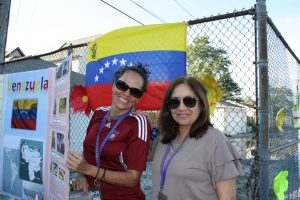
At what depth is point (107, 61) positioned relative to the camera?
3.63 m

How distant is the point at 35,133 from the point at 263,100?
267 cm

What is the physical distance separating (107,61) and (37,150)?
54.0 inches

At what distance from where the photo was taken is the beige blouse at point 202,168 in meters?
1.89

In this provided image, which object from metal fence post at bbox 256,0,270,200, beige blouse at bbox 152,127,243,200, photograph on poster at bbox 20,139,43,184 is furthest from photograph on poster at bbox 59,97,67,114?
metal fence post at bbox 256,0,270,200

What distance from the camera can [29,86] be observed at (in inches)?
154

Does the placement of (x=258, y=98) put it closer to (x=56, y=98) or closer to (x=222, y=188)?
(x=222, y=188)

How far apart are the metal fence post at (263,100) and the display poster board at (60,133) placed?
169 centimetres

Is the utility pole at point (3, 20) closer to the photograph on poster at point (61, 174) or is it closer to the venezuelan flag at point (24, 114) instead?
the venezuelan flag at point (24, 114)

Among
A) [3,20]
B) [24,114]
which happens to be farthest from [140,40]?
[3,20]

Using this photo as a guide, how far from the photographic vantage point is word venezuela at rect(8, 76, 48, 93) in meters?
3.65

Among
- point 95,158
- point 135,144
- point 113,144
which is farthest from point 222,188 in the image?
point 95,158

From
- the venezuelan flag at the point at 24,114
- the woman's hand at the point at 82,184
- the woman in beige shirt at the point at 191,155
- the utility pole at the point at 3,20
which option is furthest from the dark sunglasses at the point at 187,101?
the utility pole at the point at 3,20

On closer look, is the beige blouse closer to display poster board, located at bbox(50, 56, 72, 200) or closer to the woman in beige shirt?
the woman in beige shirt

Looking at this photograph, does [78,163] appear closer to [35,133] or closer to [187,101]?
[187,101]
